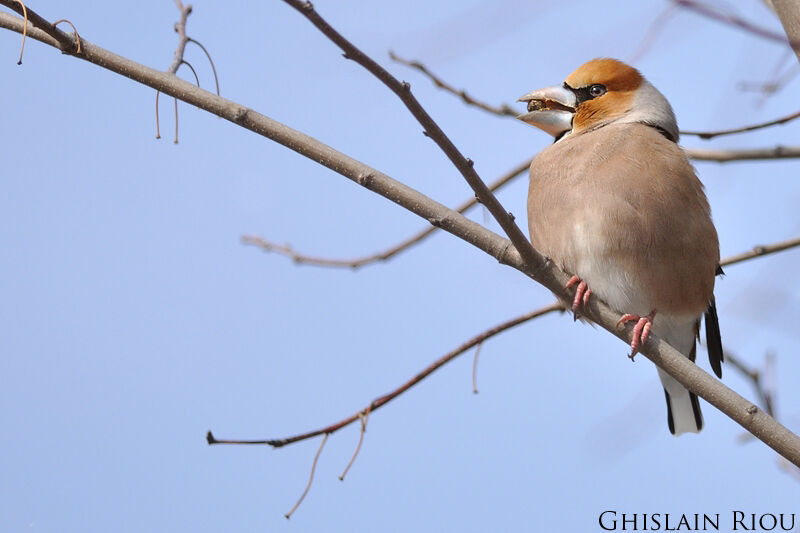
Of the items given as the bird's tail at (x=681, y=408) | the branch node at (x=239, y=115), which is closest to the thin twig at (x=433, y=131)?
the branch node at (x=239, y=115)

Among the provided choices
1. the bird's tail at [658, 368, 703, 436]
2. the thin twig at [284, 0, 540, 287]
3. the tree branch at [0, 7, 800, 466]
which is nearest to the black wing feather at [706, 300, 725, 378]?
the bird's tail at [658, 368, 703, 436]

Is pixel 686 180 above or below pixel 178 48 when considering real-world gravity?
above

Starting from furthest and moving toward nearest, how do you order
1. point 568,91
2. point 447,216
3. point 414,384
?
1. point 568,91
2. point 414,384
3. point 447,216

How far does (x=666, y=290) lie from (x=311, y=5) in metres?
2.11

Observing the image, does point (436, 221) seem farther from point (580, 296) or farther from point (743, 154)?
point (743, 154)

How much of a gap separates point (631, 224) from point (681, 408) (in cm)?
134

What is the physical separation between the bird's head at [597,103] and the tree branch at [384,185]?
5.29ft

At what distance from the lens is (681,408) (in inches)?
168

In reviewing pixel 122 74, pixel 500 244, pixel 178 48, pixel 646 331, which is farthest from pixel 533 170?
pixel 122 74

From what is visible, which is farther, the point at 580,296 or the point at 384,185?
the point at 580,296

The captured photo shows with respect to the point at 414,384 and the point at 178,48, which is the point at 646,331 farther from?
the point at 178,48

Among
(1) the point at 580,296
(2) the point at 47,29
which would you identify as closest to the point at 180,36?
(2) the point at 47,29

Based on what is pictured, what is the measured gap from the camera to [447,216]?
7.82 ft

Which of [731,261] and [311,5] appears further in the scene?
[731,261]
